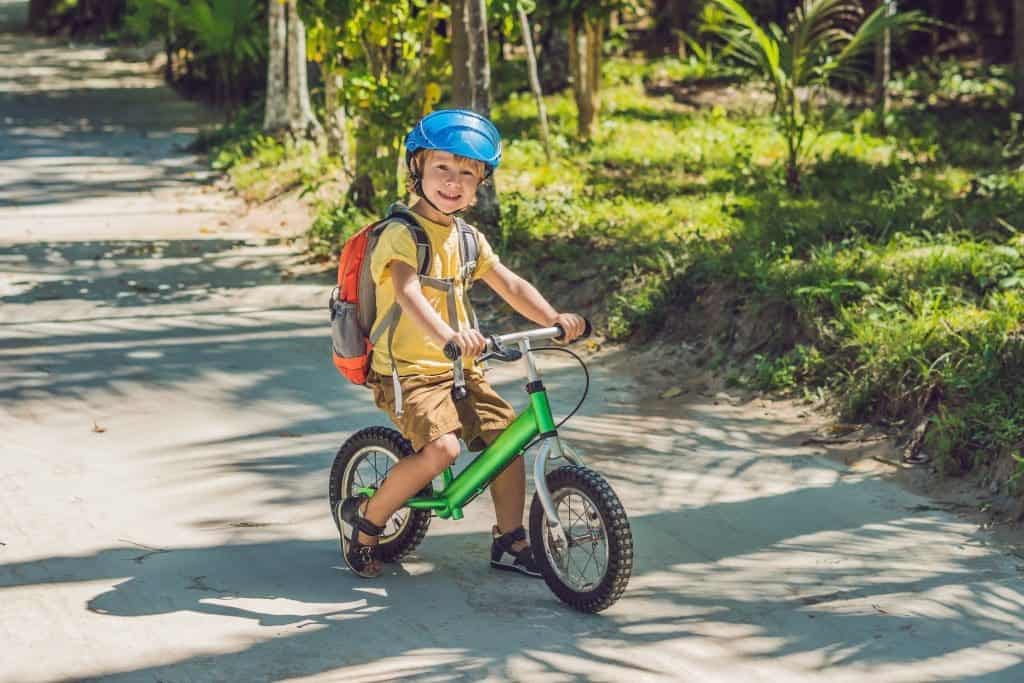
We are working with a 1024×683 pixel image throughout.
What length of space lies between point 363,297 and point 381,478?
78 cm

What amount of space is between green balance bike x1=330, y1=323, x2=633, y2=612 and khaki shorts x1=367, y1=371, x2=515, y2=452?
13 centimetres

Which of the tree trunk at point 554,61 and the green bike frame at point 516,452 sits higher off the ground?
the tree trunk at point 554,61

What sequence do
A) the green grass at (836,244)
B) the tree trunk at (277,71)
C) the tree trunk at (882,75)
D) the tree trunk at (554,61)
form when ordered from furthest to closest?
the tree trunk at (554,61)
the tree trunk at (277,71)
the tree trunk at (882,75)
the green grass at (836,244)

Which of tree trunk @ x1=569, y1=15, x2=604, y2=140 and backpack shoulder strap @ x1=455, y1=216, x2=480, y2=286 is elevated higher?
tree trunk @ x1=569, y1=15, x2=604, y2=140

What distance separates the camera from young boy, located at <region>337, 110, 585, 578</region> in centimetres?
456

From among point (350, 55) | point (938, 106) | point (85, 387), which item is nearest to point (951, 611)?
point (85, 387)

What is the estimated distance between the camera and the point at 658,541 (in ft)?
17.5

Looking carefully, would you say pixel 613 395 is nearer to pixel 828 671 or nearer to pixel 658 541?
pixel 658 541

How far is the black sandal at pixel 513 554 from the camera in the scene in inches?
193

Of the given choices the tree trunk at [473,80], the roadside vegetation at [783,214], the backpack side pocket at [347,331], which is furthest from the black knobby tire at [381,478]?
the tree trunk at [473,80]

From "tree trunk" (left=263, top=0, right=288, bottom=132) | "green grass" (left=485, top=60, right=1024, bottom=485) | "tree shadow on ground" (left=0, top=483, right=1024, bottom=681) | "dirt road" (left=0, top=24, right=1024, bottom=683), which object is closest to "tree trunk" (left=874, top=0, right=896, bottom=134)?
"green grass" (left=485, top=60, right=1024, bottom=485)

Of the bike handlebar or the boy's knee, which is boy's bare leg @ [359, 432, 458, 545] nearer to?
the boy's knee

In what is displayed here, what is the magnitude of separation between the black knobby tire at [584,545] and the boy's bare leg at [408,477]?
0.35 meters

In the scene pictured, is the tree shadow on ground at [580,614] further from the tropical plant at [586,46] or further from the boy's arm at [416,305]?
the tropical plant at [586,46]
